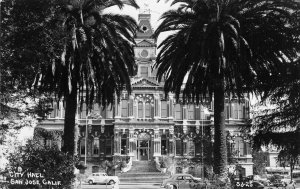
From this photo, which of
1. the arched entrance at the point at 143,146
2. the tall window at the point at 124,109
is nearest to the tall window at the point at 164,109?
the arched entrance at the point at 143,146

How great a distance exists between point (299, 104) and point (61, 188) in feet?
41.3

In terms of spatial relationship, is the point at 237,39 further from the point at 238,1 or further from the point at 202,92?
the point at 202,92

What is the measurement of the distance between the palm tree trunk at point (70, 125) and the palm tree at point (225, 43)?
20.5ft

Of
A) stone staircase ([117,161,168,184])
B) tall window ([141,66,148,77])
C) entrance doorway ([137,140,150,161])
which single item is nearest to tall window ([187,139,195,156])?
entrance doorway ([137,140,150,161])

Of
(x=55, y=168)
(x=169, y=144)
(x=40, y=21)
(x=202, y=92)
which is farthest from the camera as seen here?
(x=169, y=144)

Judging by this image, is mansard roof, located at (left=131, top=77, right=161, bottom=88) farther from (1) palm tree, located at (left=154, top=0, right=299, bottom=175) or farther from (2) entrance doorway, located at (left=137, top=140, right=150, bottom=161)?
(1) palm tree, located at (left=154, top=0, right=299, bottom=175)

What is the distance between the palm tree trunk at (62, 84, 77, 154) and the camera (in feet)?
79.6

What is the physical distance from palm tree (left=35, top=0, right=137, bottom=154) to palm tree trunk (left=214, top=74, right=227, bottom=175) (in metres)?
5.52

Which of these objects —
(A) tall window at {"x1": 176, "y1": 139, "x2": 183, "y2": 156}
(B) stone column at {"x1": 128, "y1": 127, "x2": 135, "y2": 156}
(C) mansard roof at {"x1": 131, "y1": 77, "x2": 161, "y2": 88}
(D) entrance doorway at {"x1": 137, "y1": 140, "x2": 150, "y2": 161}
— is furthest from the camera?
(A) tall window at {"x1": 176, "y1": 139, "x2": 183, "y2": 156}

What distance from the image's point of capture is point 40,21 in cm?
1931

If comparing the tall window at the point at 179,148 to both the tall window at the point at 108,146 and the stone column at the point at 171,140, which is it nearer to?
the stone column at the point at 171,140

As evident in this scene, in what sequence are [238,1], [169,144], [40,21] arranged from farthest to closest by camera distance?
[169,144]
[238,1]
[40,21]

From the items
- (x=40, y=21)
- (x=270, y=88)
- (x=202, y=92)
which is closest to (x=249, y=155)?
(x=202, y=92)

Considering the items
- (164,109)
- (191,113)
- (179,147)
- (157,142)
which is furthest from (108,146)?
(191,113)
